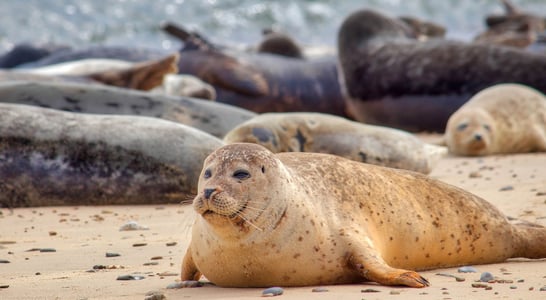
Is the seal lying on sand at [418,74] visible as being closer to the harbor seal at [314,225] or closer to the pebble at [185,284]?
the harbor seal at [314,225]

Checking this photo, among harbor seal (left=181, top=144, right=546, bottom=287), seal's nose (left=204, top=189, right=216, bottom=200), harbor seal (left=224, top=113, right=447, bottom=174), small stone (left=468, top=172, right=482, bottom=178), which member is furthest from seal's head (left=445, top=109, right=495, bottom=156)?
seal's nose (left=204, top=189, right=216, bottom=200)

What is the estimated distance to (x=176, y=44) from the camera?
27531 mm

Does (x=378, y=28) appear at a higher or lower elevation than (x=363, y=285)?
higher

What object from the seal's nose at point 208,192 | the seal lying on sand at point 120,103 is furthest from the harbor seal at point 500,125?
the seal's nose at point 208,192

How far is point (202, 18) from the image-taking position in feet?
105

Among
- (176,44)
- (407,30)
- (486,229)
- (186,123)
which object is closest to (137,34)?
(176,44)

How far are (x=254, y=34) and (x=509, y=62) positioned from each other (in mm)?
20098

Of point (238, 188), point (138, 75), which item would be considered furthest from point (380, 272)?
point (138, 75)

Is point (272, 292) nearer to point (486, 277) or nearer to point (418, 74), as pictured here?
point (486, 277)

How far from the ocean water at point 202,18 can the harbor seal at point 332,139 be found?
20313mm

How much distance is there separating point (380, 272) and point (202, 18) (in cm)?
2896

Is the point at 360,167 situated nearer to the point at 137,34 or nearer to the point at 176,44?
the point at 176,44

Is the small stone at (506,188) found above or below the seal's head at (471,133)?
below

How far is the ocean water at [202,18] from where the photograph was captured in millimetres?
28859
